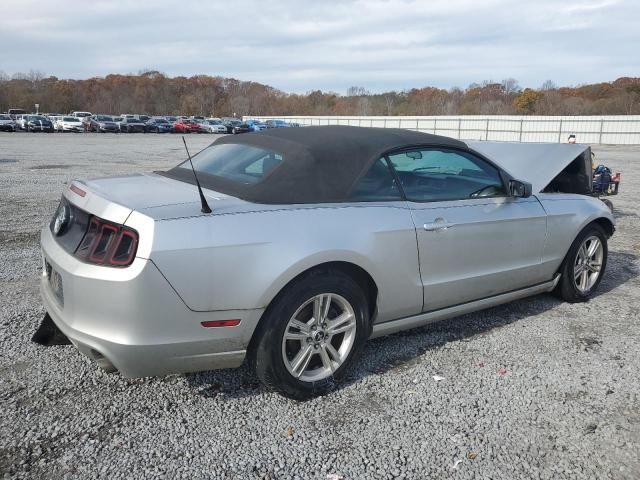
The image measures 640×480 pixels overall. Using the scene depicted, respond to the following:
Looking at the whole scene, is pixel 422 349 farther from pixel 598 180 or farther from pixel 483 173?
pixel 598 180

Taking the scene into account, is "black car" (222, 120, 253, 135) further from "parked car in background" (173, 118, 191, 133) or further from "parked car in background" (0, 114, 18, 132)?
"parked car in background" (0, 114, 18, 132)

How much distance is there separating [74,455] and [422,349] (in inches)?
90.6

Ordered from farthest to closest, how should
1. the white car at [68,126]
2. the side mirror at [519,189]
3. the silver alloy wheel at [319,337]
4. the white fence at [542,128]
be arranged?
the white car at [68,126] → the white fence at [542,128] → the side mirror at [519,189] → the silver alloy wheel at [319,337]

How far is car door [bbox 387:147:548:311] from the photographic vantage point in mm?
3641

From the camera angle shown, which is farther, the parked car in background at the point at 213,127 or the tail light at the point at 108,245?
the parked car in background at the point at 213,127

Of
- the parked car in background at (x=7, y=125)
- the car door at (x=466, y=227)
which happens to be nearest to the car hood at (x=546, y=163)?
the car door at (x=466, y=227)

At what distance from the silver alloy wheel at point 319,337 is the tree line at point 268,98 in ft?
255

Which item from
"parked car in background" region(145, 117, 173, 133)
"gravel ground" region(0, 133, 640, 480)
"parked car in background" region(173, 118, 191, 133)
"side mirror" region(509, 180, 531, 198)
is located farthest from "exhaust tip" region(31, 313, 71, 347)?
"parked car in background" region(173, 118, 191, 133)

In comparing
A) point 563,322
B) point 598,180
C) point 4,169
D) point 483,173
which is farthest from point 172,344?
point 4,169

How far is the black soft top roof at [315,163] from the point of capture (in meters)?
3.21

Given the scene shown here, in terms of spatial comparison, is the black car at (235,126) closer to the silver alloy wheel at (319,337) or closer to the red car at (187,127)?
the red car at (187,127)

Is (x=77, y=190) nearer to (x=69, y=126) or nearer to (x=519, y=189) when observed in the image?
(x=519, y=189)

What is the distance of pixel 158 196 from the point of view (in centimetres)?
305

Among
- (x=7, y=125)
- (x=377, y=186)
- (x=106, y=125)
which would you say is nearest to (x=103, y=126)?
(x=106, y=125)
